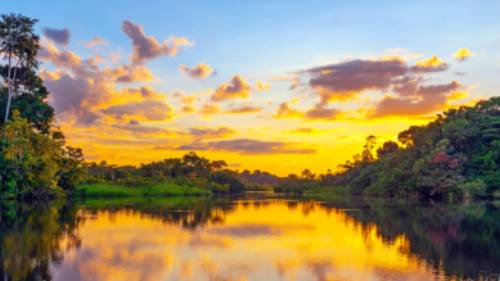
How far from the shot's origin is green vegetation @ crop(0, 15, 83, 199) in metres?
44.0

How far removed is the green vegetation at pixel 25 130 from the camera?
44.0 meters

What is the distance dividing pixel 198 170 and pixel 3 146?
206 feet

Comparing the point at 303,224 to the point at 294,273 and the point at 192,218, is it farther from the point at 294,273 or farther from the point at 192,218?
the point at 294,273

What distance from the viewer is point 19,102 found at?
163 ft

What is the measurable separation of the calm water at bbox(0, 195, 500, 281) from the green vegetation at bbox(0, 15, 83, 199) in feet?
47.8

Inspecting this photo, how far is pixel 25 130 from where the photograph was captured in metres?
45.1

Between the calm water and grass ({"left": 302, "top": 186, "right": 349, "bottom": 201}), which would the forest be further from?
the calm water

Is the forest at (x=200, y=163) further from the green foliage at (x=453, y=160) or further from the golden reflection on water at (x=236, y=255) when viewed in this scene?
the golden reflection on water at (x=236, y=255)

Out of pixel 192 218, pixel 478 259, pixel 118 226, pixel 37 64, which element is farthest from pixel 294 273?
pixel 37 64

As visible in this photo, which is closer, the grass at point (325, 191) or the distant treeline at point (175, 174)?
the distant treeline at point (175, 174)

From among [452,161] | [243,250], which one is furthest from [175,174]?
[243,250]

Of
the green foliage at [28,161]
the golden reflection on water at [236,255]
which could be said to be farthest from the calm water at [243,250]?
the green foliage at [28,161]

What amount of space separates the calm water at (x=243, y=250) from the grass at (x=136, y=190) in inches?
1390

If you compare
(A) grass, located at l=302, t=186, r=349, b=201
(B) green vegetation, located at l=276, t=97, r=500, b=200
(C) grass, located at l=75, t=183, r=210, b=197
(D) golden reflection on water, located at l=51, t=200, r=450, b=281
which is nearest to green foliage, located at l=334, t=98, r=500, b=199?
(B) green vegetation, located at l=276, t=97, r=500, b=200
